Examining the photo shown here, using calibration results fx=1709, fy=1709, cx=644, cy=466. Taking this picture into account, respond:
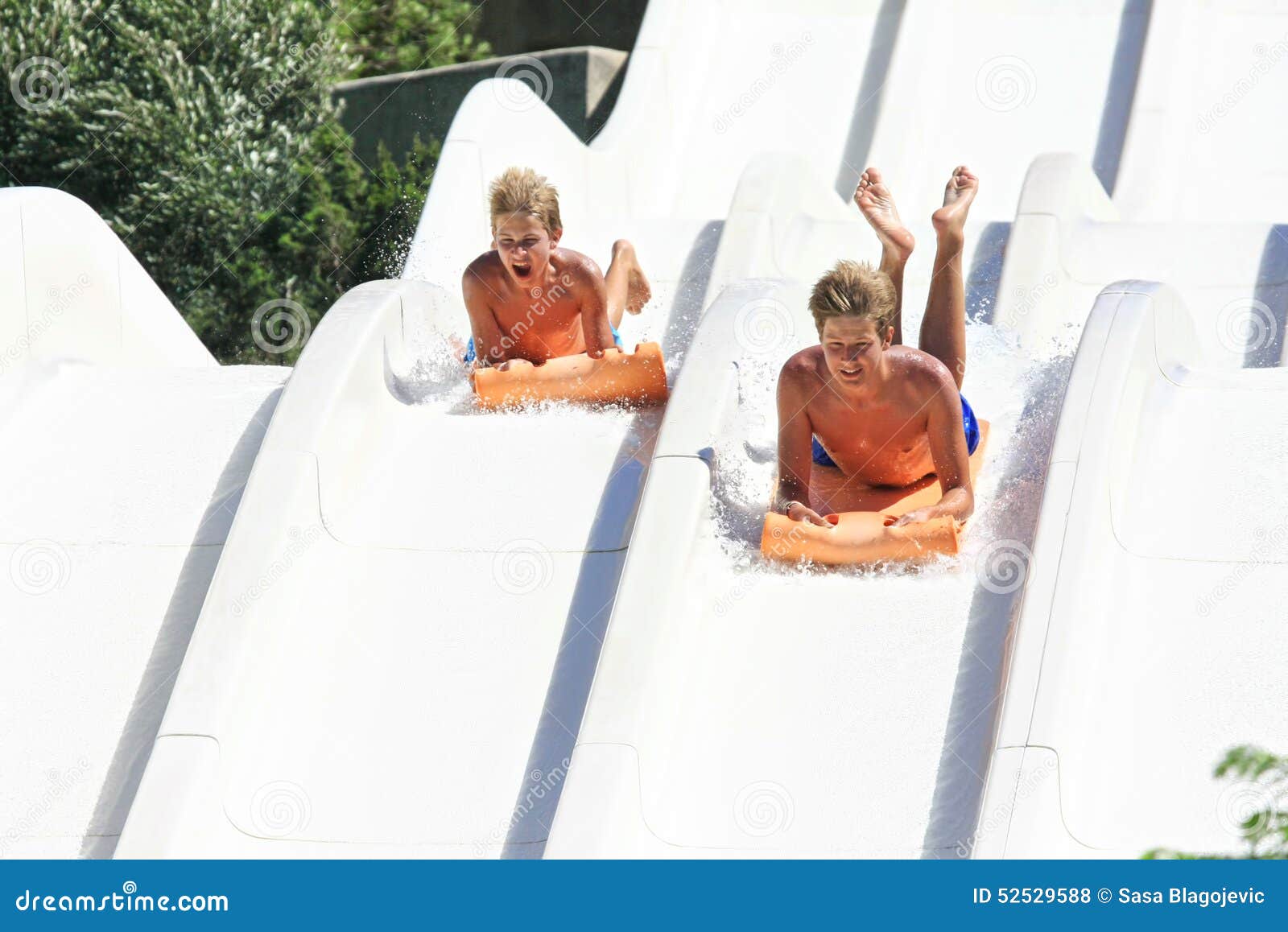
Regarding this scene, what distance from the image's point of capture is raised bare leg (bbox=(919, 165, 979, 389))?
6.30m

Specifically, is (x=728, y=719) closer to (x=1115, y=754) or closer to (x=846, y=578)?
(x=846, y=578)

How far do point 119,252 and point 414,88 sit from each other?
223 inches

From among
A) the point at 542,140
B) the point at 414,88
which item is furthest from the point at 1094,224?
the point at 414,88

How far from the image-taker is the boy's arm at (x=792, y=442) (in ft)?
18.5

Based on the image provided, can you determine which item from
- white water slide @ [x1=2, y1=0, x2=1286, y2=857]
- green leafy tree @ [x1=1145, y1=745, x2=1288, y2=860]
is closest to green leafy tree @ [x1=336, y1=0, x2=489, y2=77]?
white water slide @ [x1=2, y1=0, x2=1286, y2=857]

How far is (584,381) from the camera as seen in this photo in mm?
6648

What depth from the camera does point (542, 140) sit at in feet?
30.0

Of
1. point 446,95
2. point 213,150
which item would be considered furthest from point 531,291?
point 446,95

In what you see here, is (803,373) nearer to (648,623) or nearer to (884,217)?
(884,217)

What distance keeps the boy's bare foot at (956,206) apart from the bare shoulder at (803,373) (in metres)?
0.96

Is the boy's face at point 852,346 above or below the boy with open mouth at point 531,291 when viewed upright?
above

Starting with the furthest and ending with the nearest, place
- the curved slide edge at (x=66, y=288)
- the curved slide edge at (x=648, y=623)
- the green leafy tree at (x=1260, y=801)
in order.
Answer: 1. the curved slide edge at (x=66, y=288)
2. the curved slide edge at (x=648, y=623)
3. the green leafy tree at (x=1260, y=801)

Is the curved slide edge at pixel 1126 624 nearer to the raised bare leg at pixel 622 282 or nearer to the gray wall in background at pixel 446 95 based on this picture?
the raised bare leg at pixel 622 282

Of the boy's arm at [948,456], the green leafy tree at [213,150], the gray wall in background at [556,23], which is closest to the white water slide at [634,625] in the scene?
the boy's arm at [948,456]
